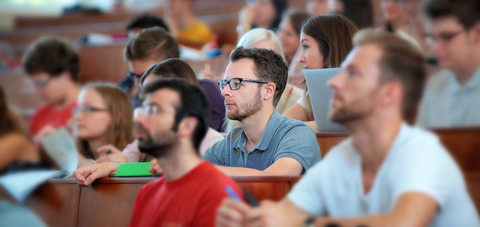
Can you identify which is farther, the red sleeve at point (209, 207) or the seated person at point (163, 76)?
the seated person at point (163, 76)

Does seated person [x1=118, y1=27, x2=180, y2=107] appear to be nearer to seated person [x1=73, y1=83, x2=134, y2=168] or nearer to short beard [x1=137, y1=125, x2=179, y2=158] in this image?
seated person [x1=73, y1=83, x2=134, y2=168]

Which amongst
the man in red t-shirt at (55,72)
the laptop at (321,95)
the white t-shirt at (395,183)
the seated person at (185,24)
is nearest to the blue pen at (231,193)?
the white t-shirt at (395,183)

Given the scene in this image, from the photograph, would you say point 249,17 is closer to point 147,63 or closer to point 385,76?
point 147,63

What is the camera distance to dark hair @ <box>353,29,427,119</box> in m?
0.85

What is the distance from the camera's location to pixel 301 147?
136 centimetres

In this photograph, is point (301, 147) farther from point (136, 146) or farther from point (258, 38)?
point (258, 38)

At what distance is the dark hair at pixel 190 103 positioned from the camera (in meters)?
1.04

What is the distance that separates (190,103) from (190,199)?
187 mm

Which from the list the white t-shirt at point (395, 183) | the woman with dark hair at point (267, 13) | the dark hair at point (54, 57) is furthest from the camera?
the woman with dark hair at point (267, 13)

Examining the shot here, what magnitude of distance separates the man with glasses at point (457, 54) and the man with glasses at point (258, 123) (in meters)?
0.47

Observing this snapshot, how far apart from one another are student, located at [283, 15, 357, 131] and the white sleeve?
75cm

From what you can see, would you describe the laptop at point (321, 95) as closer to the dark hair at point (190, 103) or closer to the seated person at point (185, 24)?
the dark hair at point (190, 103)

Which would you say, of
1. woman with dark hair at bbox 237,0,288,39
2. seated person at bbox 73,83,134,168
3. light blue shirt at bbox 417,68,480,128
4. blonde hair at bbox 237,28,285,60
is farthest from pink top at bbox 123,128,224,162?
woman with dark hair at bbox 237,0,288,39

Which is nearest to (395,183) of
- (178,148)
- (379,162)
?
(379,162)
